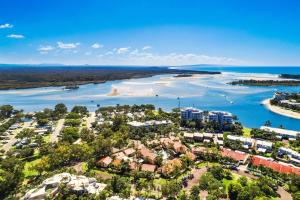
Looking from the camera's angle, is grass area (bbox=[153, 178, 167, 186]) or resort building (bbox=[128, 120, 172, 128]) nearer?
grass area (bbox=[153, 178, 167, 186])

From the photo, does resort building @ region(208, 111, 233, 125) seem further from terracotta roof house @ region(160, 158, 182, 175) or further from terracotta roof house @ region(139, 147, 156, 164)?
terracotta roof house @ region(160, 158, 182, 175)

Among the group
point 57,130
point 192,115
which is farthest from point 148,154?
point 57,130

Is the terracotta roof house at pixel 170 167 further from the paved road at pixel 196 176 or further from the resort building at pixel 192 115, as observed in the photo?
the resort building at pixel 192 115

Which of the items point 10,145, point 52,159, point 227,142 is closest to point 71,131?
point 10,145

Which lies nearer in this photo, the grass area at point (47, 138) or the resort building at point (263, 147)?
the resort building at point (263, 147)

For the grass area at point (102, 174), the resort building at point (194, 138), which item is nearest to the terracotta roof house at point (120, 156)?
the grass area at point (102, 174)

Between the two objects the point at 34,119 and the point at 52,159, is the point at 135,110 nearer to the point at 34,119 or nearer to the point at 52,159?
the point at 34,119

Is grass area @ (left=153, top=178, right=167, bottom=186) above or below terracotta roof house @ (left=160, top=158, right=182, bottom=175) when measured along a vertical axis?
below

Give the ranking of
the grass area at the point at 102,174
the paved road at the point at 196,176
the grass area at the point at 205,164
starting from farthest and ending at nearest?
1. the grass area at the point at 205,164
2. the grass area at the point at 102,174
3. the paved road at the point at 196,176

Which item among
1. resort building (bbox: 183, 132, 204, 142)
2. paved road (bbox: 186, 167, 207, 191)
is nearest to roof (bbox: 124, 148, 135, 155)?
paved road (bbox: 186, 167, 207, 191)

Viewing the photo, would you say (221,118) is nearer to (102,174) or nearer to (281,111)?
(281,111)


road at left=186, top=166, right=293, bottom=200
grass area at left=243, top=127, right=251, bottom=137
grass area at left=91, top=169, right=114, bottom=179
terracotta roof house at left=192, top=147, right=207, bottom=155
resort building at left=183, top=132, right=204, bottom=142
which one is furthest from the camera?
grass area at left=243, top=127, right=251, bottom=137
